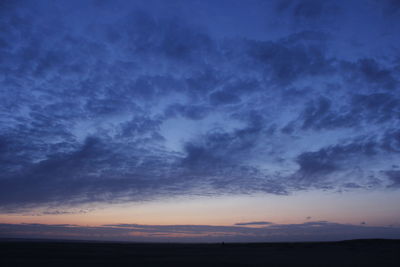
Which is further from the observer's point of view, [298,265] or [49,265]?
[298,265]

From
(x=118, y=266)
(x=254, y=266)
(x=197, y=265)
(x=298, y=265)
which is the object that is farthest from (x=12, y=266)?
(x=298, y=265)

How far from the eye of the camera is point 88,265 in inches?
1136

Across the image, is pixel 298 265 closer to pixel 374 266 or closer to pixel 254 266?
pixel 254 266

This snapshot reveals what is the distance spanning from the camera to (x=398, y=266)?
28844 mm

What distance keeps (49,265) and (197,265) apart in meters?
14.6

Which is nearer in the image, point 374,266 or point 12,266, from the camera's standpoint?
point 12,266

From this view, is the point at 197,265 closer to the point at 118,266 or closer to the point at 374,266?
the point at 118,266

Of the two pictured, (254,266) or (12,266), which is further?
(254,266)

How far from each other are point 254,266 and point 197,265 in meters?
5.84

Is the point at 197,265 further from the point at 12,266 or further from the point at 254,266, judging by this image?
the point at 12,266

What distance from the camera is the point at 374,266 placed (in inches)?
1153

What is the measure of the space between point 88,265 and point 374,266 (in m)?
28.8

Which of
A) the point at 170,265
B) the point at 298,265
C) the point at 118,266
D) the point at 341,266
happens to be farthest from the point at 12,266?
the point at 341,266

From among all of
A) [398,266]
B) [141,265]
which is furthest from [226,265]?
[398,266]
